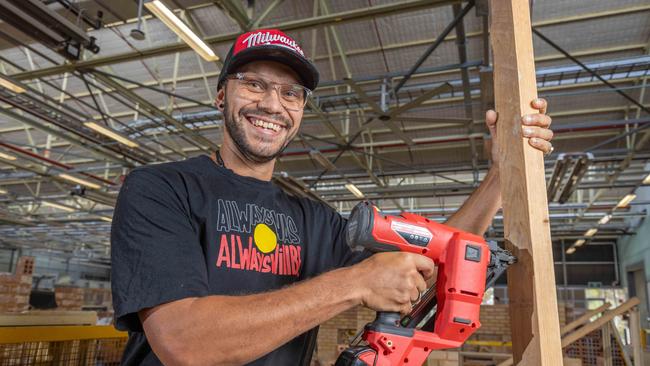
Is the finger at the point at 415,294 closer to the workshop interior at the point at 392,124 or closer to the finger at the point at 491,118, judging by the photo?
the workshop interior at the point at 392,124

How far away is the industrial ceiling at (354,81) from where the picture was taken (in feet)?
19.9

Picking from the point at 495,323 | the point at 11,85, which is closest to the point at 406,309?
the point at 11,85

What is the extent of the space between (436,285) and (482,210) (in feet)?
1.67

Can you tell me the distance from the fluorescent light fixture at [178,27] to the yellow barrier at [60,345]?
3133 millimetres

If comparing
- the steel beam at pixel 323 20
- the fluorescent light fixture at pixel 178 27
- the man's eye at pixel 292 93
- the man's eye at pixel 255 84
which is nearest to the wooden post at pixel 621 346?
the steel beam at pixel 323 20

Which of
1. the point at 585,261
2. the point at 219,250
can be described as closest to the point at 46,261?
the point at 585,261

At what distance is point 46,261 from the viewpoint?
29.8 metres

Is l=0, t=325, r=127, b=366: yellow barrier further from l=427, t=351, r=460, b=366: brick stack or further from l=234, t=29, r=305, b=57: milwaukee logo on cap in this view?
l=427, t=351, r=460, b=366: brick stack

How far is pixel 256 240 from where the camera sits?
1553mm

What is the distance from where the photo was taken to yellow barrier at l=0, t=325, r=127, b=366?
115 inches

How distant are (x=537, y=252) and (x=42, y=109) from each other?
8.79m

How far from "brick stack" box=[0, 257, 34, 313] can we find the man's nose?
11030 millimetres

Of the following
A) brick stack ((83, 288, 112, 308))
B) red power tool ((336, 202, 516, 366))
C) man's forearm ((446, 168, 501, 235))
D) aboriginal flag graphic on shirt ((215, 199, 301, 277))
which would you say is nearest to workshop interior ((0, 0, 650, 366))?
red power tool ((336, 202, 516, 366))

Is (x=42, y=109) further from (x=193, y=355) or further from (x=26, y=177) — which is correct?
(x=193, y=355)
